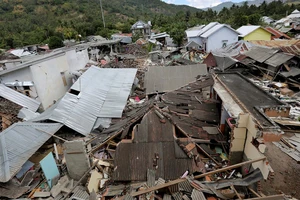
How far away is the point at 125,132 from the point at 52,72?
39.2 ft

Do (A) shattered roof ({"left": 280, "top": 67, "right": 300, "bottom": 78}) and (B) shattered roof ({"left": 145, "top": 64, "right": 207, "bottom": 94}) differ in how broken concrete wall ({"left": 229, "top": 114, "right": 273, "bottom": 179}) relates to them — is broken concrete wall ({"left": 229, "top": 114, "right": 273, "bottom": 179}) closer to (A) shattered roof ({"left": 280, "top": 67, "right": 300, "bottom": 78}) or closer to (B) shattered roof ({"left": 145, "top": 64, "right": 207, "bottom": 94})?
(B) shattered roof ({"left": 145, "top": 64, "right": 207, "bottom": 94})

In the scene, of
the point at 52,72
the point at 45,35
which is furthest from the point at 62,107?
the point at 45,35

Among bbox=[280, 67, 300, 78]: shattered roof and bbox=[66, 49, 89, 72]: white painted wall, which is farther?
bbox=[66, 49, 89, 72]: white painted wall

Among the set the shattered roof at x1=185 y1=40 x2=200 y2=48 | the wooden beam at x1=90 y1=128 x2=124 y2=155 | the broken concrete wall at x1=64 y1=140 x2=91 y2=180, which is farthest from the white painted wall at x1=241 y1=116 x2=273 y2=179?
the shattered roof at x1=185 y1=40 x2=200 y2=48

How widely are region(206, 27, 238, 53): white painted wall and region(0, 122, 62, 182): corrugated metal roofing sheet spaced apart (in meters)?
31.5

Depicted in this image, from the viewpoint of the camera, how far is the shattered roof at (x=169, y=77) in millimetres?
18281

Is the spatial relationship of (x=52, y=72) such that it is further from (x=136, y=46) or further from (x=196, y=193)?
(x=136, y=46)

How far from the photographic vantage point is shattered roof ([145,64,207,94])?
18281 mm

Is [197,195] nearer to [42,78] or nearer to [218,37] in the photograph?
[42,78]

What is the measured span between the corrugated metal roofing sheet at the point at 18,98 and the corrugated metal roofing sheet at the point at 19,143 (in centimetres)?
450

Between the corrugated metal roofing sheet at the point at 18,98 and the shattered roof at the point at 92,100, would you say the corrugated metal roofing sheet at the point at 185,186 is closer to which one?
the shattered roof at the point at 92,100

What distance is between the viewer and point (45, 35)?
182 feet

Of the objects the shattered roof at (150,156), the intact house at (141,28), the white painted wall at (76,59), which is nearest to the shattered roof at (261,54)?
the shattered roof at (150,156)

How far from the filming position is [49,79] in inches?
691
